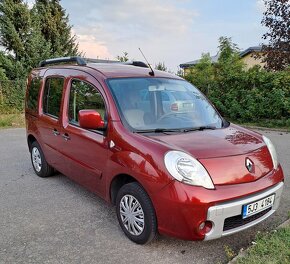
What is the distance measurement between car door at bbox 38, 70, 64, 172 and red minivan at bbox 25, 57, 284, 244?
0.02m

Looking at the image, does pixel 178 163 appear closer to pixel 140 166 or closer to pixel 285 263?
pixel 140 166

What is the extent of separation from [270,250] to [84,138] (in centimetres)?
230

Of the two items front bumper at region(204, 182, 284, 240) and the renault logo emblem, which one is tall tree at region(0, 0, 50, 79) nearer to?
the renault logo emblem

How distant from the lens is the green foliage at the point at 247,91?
10475mm

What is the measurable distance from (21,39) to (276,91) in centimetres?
1400

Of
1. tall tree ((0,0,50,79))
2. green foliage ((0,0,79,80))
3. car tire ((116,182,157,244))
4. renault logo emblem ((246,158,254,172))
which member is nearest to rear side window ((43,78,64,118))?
car tire ((116,182,157,244))

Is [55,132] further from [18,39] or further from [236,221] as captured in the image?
[18,39]

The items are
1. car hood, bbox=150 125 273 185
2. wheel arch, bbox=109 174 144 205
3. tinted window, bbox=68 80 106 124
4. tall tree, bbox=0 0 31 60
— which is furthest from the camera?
tall tree, bbox=0 0 31 60

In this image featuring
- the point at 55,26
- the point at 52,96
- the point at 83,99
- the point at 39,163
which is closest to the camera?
the point at 83,99

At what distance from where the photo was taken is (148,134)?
3.19m

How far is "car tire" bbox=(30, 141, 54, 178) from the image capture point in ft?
17.0

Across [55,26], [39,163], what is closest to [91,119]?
[39,163]

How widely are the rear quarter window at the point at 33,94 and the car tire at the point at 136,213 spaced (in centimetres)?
274

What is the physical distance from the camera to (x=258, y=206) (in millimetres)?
2908
